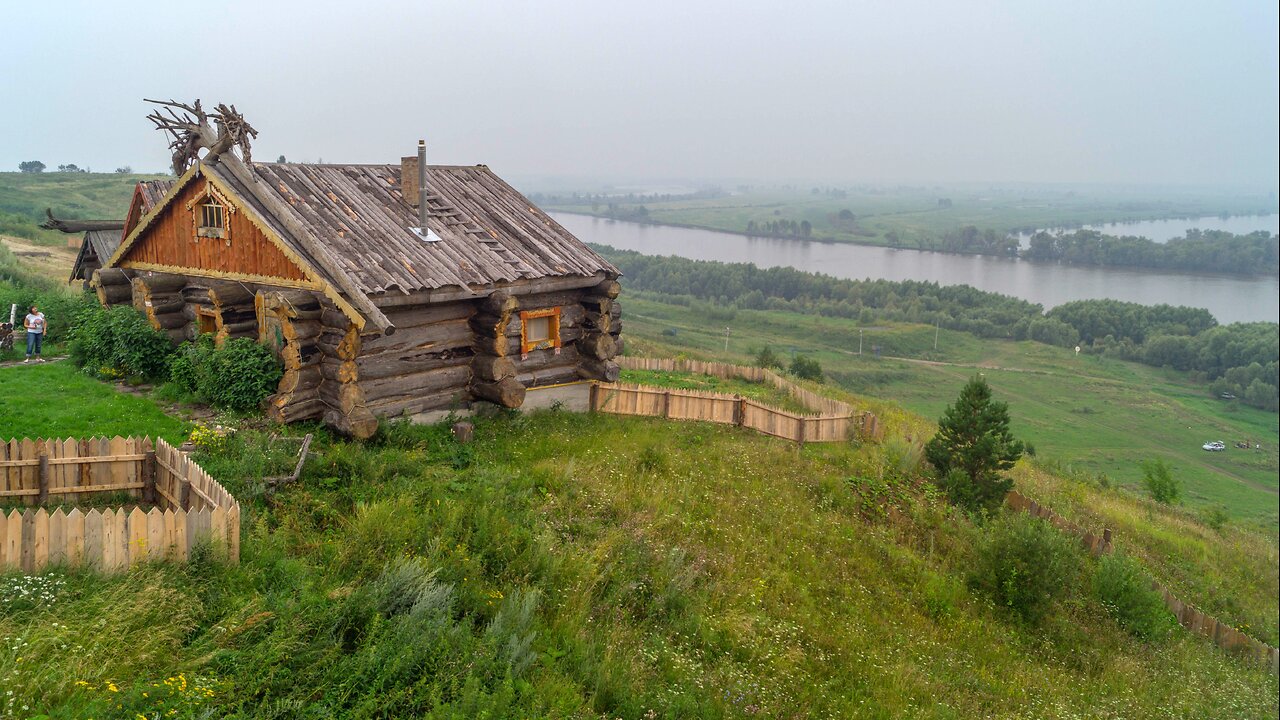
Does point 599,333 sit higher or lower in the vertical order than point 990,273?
lower

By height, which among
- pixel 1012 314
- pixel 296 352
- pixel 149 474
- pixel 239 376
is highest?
pixel 296 352

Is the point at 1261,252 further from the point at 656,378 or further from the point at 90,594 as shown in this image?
the point at 90,594

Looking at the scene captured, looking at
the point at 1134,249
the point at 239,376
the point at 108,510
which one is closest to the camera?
the point at 108,510

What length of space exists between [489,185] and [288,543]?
11399mm

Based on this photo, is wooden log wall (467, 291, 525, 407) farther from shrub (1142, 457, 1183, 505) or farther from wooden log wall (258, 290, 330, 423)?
shrub (1142, 457, 1183, 505)

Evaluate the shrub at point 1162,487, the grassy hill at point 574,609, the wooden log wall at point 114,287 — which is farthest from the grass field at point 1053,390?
the grassy hill at point 574,609

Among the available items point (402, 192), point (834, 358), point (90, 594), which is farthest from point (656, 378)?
point (834, 358)

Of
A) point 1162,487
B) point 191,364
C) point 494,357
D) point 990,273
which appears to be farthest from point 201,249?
point 990,273

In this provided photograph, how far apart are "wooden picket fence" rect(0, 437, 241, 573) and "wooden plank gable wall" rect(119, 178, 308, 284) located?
14.5 feet

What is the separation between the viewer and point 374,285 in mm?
12742

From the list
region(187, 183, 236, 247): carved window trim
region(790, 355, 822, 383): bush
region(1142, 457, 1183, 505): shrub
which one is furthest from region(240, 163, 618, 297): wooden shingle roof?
region(1142, 457, 1183, 505): shrub

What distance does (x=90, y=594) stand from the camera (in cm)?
676

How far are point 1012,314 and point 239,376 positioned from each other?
99.8 m

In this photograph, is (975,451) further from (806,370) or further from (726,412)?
(806,370)
